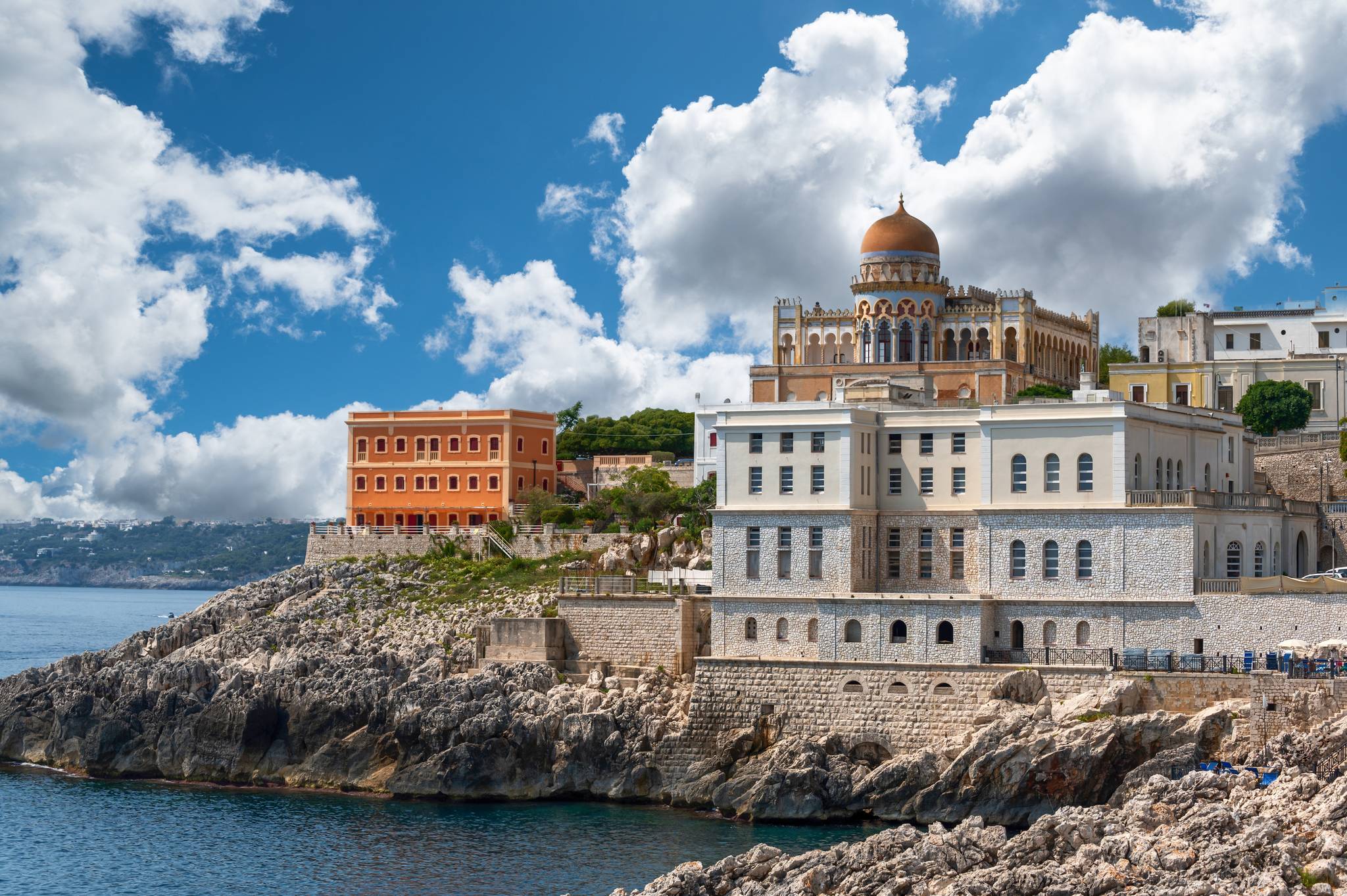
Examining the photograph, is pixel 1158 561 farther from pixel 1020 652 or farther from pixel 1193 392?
pixel 1193 392

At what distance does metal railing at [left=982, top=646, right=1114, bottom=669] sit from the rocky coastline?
4.03 feet

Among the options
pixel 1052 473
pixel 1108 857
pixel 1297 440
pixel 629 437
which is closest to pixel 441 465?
pixel 629 437

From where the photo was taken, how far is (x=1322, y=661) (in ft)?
177

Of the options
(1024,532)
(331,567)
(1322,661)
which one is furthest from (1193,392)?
(331,567)

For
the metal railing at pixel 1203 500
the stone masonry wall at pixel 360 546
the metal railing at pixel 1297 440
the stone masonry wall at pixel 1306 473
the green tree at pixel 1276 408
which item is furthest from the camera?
the green tree at pixel 1276 408

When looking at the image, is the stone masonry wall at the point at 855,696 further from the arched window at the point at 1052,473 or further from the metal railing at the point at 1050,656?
the arched window at the point at 1052,473

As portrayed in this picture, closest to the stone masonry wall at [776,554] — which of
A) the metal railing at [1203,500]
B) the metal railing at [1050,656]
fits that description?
the metal railing at [1050,656]

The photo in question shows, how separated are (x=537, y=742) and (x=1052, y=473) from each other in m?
19.2

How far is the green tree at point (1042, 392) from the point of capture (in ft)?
271

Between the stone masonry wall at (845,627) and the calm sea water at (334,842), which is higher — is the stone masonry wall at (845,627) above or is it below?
above

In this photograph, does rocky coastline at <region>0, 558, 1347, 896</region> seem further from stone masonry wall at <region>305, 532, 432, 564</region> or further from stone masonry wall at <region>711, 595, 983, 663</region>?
stone masonry wall at <region>711, 595, 983, 663</region>

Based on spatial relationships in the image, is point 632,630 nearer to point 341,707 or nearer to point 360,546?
point 341,707

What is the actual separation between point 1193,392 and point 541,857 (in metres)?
44.9

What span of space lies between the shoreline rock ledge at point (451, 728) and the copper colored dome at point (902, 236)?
27988mm
